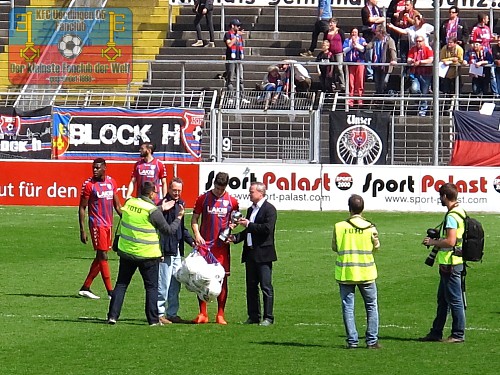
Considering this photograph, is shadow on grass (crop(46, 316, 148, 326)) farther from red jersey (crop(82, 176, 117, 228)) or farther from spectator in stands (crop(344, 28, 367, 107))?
spectator in stands (crop(344, 28, 367, 107))

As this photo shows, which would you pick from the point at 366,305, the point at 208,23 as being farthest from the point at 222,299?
the point at 208,23

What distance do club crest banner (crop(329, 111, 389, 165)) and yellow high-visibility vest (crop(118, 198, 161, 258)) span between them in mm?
17136

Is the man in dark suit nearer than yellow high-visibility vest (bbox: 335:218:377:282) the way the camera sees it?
No

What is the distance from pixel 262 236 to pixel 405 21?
23.1m

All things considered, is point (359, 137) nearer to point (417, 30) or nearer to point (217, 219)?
point (417, 30)

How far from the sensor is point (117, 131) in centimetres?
3338

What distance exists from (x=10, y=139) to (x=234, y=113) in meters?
5.75

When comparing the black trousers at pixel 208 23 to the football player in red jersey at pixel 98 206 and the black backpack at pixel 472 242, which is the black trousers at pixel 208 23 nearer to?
the football player in red jersey at pixel 98 206

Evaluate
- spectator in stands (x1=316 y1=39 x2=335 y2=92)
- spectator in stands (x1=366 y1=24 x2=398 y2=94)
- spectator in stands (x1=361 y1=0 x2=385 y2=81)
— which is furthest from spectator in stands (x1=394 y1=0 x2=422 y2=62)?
spectator in stands (x1=316 y1=39 x2=335 y2=92)

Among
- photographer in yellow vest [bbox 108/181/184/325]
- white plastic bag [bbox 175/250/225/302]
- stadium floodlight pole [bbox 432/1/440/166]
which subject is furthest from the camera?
stadium floodlight pole [bbox 432/1/440/166]

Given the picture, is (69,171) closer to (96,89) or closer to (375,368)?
(96,89)

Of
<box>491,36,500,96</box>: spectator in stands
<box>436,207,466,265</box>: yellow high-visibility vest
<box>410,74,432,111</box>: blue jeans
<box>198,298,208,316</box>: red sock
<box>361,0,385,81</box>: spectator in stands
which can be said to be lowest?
<box>198,298,208,316</box>: red sock

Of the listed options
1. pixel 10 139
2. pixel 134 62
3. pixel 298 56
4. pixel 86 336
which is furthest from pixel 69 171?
pixel 86 336

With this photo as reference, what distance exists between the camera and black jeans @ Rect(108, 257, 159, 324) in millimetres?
15164
